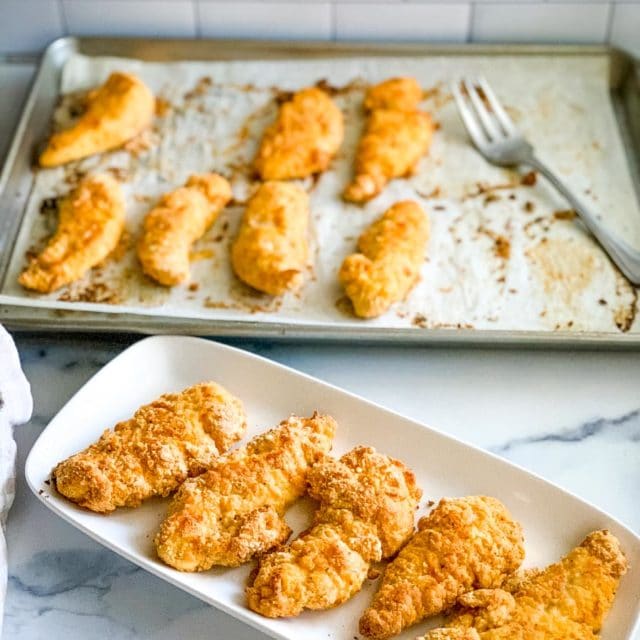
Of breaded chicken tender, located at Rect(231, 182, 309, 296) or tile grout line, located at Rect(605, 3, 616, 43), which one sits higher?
tile grout line, located at Rect(605, 3, 616, 43)

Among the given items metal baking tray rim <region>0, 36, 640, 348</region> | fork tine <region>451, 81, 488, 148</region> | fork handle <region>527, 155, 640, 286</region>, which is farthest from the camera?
fork tine <region>451, 81, 488, 148</region>

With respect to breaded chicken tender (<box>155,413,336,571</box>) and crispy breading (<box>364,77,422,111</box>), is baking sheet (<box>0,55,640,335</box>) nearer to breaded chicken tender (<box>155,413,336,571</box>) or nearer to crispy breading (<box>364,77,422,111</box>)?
crispy breading (<box>364,77,422,111</box>)

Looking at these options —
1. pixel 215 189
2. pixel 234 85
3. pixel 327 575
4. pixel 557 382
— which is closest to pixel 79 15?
pixel 234 85

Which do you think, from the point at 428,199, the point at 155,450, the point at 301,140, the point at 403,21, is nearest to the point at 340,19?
the point at 403,21

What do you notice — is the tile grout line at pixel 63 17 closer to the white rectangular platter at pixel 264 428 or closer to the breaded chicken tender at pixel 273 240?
the breaded chicken tender at pixel 273 240

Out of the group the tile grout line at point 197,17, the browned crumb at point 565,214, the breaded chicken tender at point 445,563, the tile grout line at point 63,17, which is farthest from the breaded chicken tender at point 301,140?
the breaded chicken tender at point 445,563

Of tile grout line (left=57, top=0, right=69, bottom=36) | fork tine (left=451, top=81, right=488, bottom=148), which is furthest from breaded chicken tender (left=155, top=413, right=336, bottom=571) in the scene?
tile grout line (left=57, top=0, right=69, bottom=36)

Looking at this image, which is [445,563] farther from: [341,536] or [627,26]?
[627,26]
